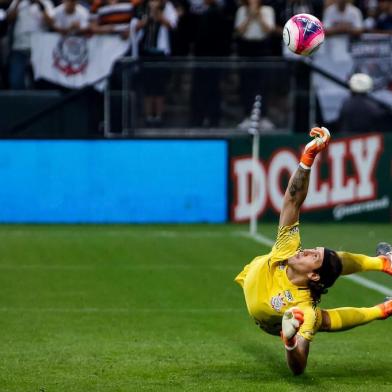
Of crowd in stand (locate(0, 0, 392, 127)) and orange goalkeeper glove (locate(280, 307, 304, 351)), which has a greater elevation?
crowd in stand (locate(0, 0, 392, 127))

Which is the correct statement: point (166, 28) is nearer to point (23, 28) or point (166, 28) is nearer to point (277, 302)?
point (23, 28)

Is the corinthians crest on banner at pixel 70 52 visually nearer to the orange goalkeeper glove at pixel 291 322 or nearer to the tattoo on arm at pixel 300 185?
the tattoo on arm at pixel 300 185

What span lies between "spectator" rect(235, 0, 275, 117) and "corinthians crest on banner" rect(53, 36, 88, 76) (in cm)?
276

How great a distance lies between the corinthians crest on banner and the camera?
21.3m

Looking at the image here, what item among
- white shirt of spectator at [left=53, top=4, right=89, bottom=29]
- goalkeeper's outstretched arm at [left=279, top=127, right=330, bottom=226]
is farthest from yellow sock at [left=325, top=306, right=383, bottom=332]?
white shirt of spectator at [left=53, top=4, right=89, bottom=29]

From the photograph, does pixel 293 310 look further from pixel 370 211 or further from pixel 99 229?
pixel 370 211

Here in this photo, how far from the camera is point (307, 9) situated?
2202cm

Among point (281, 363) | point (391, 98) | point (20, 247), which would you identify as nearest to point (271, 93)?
point (391, 98)

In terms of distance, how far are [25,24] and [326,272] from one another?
528 inches

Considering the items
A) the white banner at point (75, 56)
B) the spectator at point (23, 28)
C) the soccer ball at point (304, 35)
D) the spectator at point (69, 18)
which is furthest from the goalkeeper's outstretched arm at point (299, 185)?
the spectator at point (23, 28)

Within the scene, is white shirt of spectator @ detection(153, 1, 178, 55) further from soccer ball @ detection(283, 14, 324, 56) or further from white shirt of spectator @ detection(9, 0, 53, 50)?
soccer ball @ detection(283, 14, 324, 56)

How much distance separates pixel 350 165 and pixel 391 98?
157 centimetres

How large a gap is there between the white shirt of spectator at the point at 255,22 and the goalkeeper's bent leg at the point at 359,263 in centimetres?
1217

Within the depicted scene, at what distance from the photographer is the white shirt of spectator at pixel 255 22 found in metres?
21.5
